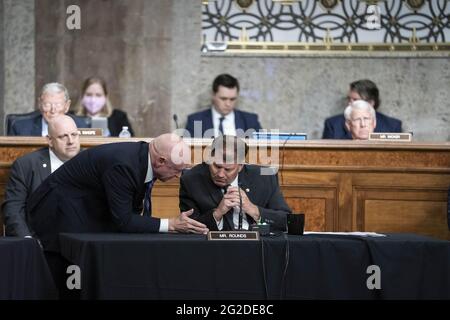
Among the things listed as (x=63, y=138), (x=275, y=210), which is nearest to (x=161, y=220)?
(x=275, y=210)

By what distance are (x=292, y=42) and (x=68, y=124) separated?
4300 millimetres

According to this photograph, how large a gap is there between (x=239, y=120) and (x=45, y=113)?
217 centimetres

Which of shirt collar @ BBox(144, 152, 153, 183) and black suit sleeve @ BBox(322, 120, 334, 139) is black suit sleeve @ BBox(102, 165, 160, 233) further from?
black suit sleeve @ BBox(322, 120, 334, 139)

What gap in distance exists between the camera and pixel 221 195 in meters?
6.39

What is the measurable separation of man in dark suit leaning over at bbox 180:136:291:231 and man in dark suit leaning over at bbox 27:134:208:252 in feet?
1.08

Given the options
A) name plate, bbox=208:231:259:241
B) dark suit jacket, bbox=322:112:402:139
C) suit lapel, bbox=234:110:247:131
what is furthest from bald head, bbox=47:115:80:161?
dark suit jacket, bbox=322:112:402:139

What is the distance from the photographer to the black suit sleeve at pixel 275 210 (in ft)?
20.5

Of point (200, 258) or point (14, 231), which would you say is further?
point (14, 231)

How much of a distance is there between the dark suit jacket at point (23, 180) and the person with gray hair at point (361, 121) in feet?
8.94

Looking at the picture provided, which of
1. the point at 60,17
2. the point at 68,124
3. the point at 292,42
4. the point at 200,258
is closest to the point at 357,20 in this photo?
the point at 292,42

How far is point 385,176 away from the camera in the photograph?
7805 millimetres

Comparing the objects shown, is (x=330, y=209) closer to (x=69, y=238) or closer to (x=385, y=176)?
(x=385, y=176)

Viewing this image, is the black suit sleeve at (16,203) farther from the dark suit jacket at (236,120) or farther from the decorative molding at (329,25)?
the decorative molding at (329,25)
